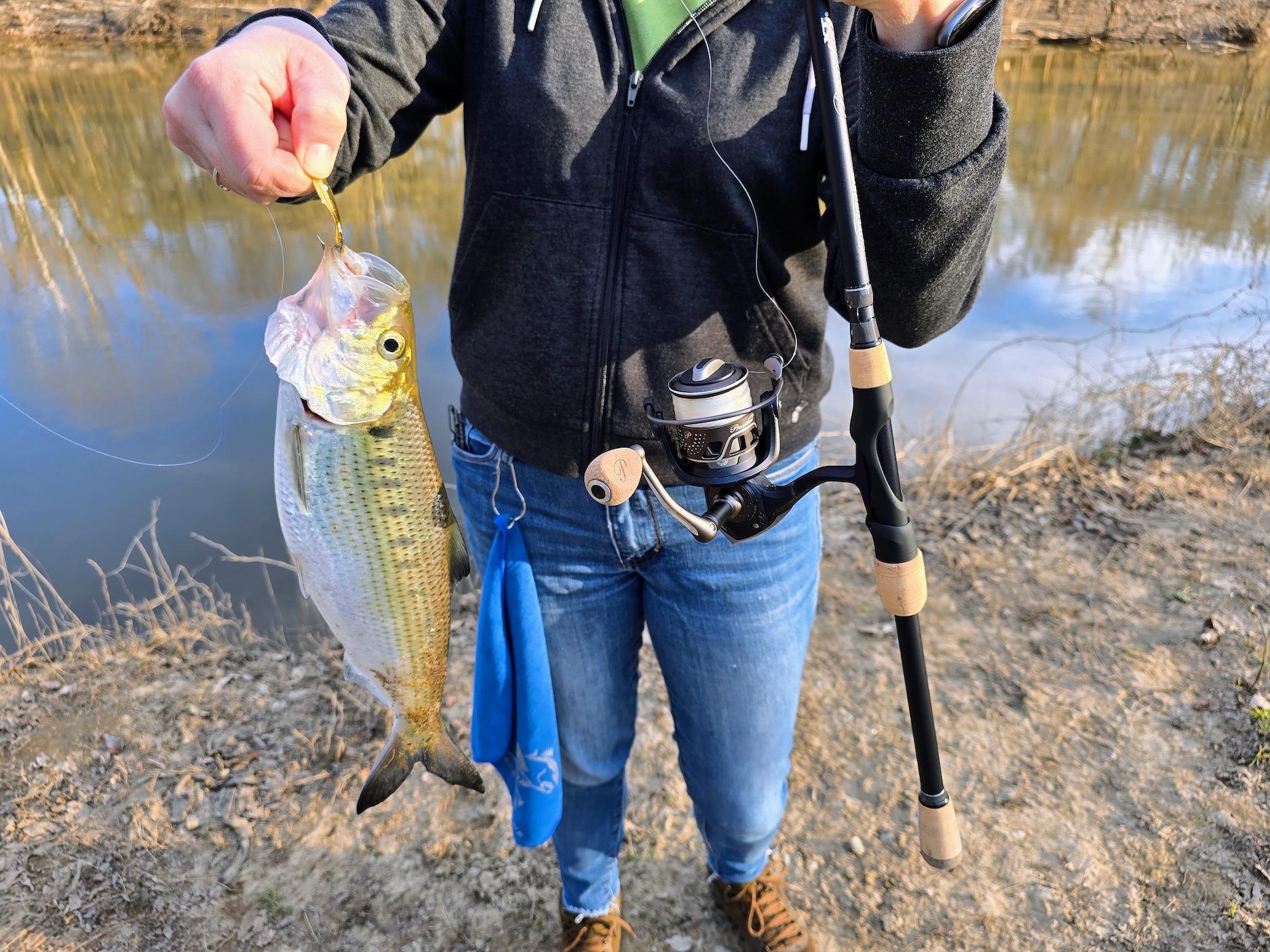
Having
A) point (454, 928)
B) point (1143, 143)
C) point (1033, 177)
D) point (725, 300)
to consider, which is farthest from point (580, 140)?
point (1143, 143)

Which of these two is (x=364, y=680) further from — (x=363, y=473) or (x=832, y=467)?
(x=832, y=467)

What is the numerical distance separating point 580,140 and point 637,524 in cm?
64

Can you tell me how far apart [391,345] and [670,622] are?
2.31ft

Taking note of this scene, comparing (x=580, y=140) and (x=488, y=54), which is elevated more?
(x=488, y=54)

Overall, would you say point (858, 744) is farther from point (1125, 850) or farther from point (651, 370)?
point (651, 370)

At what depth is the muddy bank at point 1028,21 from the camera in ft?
43.4

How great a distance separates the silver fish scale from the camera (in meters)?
1.20

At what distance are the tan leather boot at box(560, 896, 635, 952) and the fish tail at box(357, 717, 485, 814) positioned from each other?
25.8 inches

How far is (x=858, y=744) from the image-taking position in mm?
2609

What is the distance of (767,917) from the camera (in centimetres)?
194

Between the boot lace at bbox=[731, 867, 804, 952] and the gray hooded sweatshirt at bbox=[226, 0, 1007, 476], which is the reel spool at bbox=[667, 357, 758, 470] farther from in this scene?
the boot lace at bbox=[731, 867, 804, 952]

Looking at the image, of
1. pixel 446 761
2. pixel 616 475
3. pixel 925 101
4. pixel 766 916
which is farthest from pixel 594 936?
pixel 925 101

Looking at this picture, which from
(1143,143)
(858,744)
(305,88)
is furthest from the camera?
(1143,143)

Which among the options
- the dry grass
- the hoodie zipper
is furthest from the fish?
the dry grass
